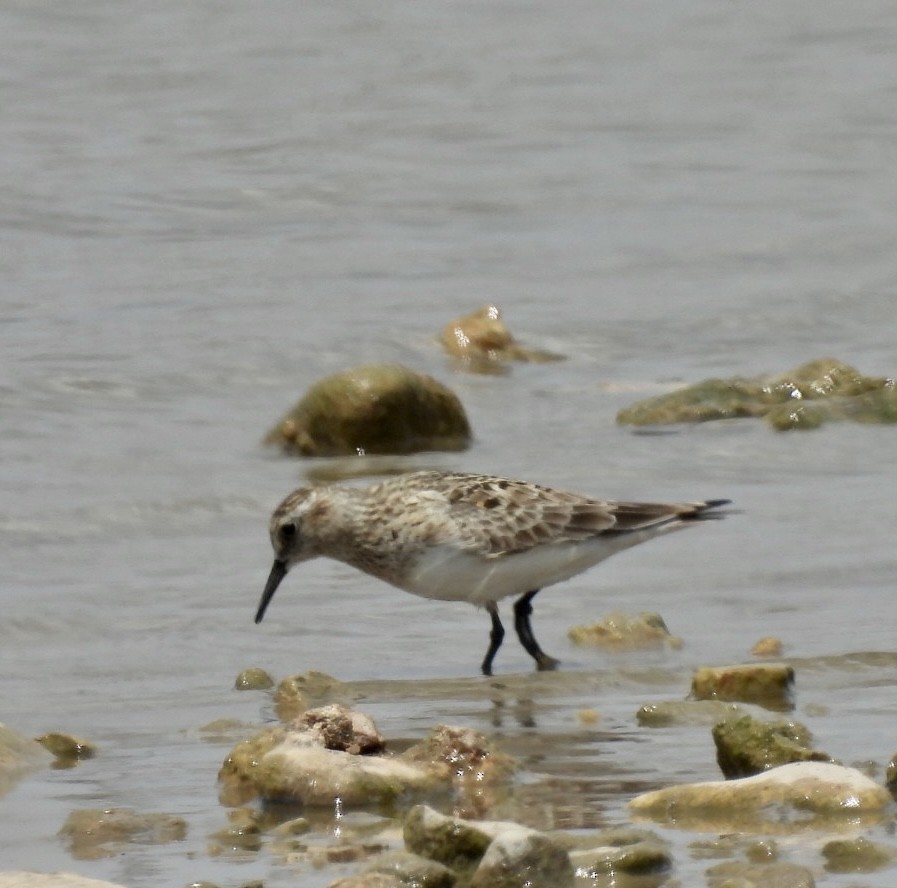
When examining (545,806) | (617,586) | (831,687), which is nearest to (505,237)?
(617,586)

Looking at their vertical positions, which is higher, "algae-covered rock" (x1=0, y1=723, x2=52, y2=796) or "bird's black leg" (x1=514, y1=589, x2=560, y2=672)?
"algae-covered rock" (x1=0, y1=723, x2=52, y2=796)

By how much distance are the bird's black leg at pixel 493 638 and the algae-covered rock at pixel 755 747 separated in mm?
1995

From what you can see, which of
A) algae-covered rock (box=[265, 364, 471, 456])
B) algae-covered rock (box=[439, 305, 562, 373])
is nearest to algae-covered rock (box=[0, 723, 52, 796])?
algae-covered rock (box=[265, 364, 471, 456])

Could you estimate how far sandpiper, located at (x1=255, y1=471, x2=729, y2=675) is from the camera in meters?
7.60

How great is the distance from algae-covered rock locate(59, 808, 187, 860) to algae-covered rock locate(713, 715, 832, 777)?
52.6 inches

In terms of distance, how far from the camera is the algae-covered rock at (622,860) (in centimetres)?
441

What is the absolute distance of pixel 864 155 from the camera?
61.9 ft

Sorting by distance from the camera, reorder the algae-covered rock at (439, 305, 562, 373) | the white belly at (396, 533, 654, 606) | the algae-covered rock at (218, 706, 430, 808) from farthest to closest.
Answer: the algae-covered rock at (439, 305, 562, 373) < the white belly at (396, 533, 654, 606) < the algae-covered rock at (218, 706, 430, 808)

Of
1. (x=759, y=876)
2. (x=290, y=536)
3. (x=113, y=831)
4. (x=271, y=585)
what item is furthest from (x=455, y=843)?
(x=290, y=536)

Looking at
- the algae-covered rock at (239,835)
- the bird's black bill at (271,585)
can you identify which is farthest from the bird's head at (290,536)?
the algae-covered rock at (239,835)

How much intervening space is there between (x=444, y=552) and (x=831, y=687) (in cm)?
169

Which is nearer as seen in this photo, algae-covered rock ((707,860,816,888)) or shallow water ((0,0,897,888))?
algae-covered rock ((707,860,816,888))

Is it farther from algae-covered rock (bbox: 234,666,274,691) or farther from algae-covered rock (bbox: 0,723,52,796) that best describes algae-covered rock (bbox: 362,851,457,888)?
algae-covered rock (bbox: 234,666,274,691)

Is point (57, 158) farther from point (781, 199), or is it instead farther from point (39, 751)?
point (39, 751)
